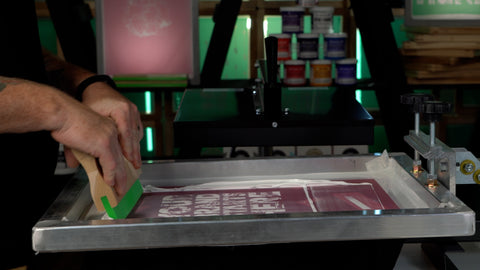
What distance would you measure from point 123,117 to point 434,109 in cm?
57

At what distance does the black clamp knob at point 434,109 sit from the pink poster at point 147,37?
7.59ft

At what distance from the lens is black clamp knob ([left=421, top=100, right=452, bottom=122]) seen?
1141 mm

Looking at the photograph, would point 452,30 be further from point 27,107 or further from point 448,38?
point 27,107

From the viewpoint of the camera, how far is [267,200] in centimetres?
126

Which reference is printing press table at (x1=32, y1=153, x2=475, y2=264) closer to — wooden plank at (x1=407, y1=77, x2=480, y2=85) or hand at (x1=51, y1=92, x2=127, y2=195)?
hand at (x1=51, y1=92, x2=127, y2=195)

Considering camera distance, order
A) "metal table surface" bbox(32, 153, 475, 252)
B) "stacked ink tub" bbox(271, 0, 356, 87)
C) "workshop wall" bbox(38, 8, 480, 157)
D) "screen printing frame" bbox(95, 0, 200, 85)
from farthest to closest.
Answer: "workshop wall" bbox(38, 8, 480, 157)
"screen printing frame" bbox(95, 0, 200, 85)
"stacked ink tub" bbox(271, 0, 356, 87)
"metal table surface" bbox(32, 153, 475, 252)

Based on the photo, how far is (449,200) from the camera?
3.58 ft

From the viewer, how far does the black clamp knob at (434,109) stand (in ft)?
3.74

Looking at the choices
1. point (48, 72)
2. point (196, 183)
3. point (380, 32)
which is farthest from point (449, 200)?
point (380, 32)

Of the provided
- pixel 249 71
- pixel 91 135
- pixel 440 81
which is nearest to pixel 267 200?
pixel 91 135

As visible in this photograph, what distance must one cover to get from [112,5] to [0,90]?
248 cm

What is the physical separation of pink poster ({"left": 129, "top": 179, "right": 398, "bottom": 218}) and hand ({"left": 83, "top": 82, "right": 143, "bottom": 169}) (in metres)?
0.11

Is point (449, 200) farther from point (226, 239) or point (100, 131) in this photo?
point (100, 131)

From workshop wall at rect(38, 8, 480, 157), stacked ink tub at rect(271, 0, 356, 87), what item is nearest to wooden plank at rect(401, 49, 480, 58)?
stacked ink tub at rect(271, 0, 356, 87)
